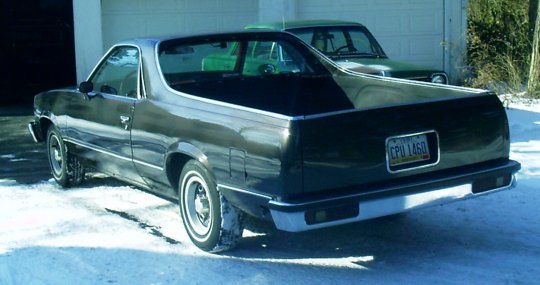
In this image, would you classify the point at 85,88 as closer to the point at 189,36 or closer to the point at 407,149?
the point at 189,36

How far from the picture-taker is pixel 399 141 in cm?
514

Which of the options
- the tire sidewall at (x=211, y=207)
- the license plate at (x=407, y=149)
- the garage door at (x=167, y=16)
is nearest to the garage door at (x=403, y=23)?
the garage door at (x=167, y=16)

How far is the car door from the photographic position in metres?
6.56

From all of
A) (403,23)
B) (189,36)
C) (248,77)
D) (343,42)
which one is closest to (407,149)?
(248,77)

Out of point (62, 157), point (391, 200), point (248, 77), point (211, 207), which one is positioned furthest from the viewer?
point (62, 157)


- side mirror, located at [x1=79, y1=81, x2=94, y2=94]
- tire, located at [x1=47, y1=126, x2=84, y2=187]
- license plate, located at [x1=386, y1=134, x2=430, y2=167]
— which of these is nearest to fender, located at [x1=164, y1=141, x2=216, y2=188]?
license plate, located at [x1=386, y1=134, x2=430, y2=167]

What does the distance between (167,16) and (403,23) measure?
4.61 metres

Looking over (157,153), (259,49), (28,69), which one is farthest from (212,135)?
(28,69)

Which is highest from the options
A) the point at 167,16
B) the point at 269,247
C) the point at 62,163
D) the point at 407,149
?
the point at 167,16

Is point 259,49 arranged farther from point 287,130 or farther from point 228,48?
point 287,130

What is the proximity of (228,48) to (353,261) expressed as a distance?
2.37 meters

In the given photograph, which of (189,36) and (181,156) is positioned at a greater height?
(189,36)

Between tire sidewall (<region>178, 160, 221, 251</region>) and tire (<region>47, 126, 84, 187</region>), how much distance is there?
2.27 m

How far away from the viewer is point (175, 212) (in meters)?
6.96
